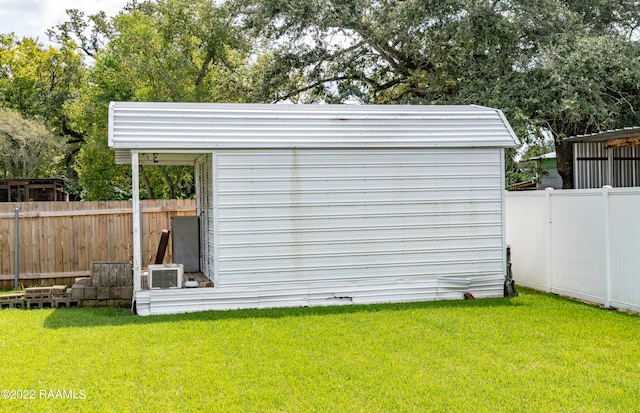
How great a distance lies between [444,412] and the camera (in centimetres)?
443

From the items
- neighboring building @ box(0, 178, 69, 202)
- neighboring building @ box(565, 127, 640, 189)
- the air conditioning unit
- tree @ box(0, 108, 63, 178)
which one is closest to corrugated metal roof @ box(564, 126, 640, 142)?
neighboring building @ box(565, 127, 640, 189)

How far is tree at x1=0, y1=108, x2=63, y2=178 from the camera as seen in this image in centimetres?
2503

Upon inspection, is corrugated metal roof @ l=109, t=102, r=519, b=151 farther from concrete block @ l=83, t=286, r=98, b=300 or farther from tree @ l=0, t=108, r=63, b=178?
tree @ l=0, t=108, r=63, b=178

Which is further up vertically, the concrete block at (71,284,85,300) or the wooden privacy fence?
the wooden privacy fence

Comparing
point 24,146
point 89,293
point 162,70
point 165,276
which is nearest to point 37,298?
point 89,293

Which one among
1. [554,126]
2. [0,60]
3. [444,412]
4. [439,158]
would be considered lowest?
[444,412]

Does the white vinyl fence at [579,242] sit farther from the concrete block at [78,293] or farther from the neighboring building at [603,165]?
the concrete block at [78,293]

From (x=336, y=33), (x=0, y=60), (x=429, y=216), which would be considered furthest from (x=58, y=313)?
(x=0, y=60)

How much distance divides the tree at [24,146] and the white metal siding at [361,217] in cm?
2031

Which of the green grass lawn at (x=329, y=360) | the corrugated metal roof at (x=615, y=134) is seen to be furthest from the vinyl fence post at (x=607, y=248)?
the corrugated metal roof at (x=615, y=134)

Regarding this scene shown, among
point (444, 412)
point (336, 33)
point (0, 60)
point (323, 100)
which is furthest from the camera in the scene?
point (0, 60)

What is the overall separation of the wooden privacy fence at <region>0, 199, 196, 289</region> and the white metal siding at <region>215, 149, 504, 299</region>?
3.46 m

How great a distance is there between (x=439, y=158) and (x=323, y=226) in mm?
2079

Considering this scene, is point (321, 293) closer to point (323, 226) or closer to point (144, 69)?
point (323, 226)
